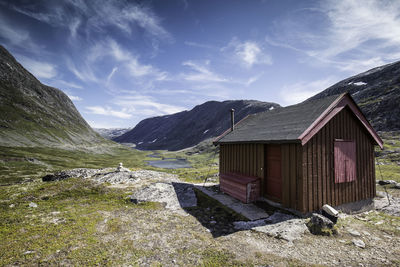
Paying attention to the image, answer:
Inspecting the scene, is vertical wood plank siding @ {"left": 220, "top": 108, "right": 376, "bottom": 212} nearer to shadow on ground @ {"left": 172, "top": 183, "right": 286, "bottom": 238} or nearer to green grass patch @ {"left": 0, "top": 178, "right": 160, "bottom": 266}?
shadow on ground @ {"left": 172, "top": 183, "right": 286, "bottom": 238}

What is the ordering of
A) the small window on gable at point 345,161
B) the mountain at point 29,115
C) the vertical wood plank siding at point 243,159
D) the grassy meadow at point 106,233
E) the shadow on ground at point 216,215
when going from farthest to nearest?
1. the mountain at point 29,115
2. the vertical wood plank siding at point 243,159
3. the small window on gable at point 345,161
4. the shadow on ground at point 216,215
5. the grassy meadow at point 106,233

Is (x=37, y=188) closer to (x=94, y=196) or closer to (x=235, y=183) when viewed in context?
(x=94, y=196)

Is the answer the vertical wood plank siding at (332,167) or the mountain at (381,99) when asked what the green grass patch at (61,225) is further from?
the mountain at (381,99)

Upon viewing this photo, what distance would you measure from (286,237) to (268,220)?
169 centimetres

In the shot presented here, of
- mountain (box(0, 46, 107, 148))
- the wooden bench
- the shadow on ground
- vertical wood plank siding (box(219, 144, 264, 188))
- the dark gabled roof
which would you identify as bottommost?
the shadow on ground

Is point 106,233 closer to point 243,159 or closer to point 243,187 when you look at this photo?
point 243,187

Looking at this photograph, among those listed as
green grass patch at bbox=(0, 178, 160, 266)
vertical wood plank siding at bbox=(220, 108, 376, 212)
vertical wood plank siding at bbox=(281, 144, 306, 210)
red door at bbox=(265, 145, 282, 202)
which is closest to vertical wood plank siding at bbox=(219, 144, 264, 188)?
vertical wood plank siding at bbox=(220, 108, 376, 212)

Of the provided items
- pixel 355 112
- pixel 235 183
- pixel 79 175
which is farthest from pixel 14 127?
pixel 355 112

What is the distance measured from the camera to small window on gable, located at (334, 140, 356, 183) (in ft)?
35.3

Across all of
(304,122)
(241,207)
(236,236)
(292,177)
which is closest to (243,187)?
(241,207)

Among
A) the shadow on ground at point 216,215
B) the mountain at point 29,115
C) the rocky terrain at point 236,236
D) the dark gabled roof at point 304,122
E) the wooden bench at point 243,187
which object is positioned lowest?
the shadow on ground at point 216,215

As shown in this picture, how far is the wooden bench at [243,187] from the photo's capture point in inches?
473

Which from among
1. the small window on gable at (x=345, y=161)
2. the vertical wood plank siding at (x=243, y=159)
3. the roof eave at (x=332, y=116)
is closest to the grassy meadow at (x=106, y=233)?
the small window on gable at (x=345, y=161)

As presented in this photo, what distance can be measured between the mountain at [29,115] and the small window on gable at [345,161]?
348ft
